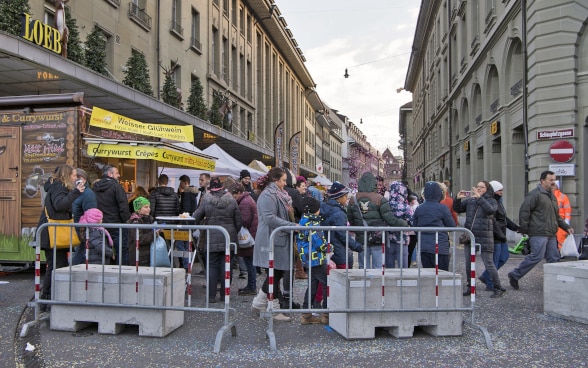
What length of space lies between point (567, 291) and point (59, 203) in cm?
643

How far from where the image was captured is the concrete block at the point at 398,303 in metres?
5.27

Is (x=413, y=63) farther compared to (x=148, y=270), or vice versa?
(x=413, y=63)

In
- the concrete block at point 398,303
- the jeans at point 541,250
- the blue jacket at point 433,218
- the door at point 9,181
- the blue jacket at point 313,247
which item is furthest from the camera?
the door at point 9,181

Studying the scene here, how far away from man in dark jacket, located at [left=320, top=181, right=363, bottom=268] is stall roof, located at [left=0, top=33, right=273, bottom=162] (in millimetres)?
5256

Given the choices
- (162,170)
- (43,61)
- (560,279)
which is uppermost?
(43,61)

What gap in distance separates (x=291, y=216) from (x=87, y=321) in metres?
3.10

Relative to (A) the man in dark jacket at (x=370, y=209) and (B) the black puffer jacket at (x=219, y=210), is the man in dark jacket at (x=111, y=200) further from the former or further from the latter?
(A) the man in dark jacket at (x=370, y=209)

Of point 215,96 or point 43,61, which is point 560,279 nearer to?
point 43,61

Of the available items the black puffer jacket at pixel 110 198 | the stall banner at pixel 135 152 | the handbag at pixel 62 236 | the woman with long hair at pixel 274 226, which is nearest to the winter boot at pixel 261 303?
the woman with long hair at pixel 274 226

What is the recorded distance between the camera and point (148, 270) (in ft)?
18.5

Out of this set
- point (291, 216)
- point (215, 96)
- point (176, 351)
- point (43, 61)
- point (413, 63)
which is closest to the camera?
point (176, 351)

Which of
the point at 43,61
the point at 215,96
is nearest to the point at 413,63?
the point at 215,96

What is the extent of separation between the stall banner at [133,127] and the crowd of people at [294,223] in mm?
A: 1351

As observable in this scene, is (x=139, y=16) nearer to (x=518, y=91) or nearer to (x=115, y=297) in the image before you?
(x=518, y=91)
